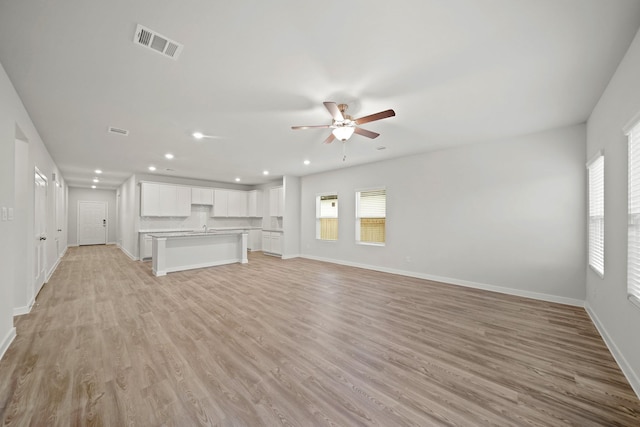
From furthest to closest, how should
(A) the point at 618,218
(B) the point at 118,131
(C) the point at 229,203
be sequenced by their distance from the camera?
1. (C) the point at 229,203
2. (B) the point at 118,131
3. (A) the point at 618,218

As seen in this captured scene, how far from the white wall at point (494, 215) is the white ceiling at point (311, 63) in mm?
504

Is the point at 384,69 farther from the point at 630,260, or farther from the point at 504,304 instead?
the point at 504,304

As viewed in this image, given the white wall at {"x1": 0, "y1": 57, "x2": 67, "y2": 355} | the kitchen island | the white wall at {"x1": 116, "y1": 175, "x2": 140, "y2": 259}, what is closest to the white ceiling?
the white wall at {"x1": 0, "y1": 57, "x2": 67, "y2": 355}

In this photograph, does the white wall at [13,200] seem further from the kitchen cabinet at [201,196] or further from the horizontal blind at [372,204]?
the horizontal blind at [372,204]

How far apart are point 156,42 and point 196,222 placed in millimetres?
7543

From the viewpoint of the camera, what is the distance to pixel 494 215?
4.25 meters

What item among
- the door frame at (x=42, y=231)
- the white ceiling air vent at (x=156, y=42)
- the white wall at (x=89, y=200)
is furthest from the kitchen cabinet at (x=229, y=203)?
the white ceiling air vent at (x=156, y=42)

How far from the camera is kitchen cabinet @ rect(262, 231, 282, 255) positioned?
7.96 metres

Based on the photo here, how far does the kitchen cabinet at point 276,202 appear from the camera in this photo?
8102mm

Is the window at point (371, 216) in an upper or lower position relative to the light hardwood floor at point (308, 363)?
upper

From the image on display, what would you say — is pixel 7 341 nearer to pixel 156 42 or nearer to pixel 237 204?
pixel 156 42

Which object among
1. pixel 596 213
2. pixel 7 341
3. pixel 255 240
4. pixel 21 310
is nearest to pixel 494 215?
pixel 596 213

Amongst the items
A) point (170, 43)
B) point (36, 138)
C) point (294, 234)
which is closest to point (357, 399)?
point (170, 43)

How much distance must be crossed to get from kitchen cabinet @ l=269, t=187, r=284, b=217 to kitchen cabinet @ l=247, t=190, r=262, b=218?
107 centimetres
